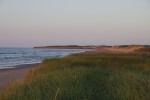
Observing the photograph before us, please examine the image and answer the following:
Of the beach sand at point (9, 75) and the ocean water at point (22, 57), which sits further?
the ocean water at point (22, 57)

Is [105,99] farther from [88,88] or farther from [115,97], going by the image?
[88,88]

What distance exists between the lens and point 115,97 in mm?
6219

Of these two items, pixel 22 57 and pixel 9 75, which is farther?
pixel 22 57

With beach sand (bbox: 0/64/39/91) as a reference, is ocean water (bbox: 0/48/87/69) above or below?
below

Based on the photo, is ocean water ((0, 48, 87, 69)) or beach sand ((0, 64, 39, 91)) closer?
beach sand ((0, 64, 39, 91))

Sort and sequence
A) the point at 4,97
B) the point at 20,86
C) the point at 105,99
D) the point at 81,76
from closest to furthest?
the point at 105,99
the point at 4,97
the point at 20,86
the point at 81,76

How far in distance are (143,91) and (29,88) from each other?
258 centimetres

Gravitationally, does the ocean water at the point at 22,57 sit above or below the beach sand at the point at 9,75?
below

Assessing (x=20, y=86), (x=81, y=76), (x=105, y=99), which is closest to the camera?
(x=105, y=99)

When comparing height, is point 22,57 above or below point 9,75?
below

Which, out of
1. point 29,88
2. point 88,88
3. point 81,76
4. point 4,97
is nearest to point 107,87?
point 88,88

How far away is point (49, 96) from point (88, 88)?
38.8 inches

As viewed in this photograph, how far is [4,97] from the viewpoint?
6.57 metres

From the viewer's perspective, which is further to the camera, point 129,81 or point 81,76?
point 81,76
